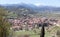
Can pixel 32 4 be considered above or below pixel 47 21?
above

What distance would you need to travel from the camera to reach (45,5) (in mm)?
2588

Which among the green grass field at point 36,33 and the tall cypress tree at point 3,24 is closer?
the green grass field at point 36,33

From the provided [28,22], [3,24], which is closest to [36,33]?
[28,22]

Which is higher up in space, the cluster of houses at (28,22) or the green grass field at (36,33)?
the cluster of houses at (28,22)

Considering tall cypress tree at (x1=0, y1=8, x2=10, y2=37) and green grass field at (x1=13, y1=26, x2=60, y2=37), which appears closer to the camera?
green grass field at (x1=13, y1=26, x2=60, y2=37)

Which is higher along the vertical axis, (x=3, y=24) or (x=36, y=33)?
(x=3, y=24)

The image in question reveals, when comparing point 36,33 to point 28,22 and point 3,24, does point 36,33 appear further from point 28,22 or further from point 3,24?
point 3,24

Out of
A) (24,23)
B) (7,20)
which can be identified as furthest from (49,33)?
(7,20)

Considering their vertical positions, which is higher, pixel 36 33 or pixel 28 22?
pixel 28 22

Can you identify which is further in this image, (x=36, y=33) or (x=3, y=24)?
(x=3, y=24)

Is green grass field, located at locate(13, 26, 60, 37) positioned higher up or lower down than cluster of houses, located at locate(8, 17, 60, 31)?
lower down

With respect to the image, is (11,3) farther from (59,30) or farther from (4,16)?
(59,30)

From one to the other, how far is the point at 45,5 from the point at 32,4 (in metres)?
0.19

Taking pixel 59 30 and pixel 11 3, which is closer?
pixel 59 30
